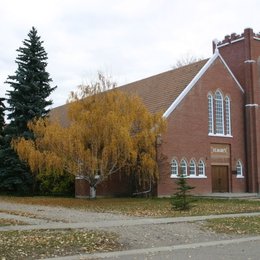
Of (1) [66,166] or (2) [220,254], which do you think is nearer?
(2) [220,254]

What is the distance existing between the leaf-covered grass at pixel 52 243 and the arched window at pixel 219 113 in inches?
992

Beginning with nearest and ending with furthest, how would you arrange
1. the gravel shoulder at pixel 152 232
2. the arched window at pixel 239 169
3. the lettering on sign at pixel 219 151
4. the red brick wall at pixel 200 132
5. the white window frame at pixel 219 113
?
the gravel shoulder at pixel 152 232, the red brick wall at pixel 200 132, the lettering on sign at pixel 219 151, the white window frame at pixel 219 113, the arched window at pixel 239 169

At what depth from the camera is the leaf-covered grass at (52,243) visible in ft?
39.6

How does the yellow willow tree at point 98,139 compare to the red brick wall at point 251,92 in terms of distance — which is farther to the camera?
the red brick wall at point 251,92

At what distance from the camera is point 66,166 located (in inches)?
1203

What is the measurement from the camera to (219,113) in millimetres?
39062

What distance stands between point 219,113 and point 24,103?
47.9 ft

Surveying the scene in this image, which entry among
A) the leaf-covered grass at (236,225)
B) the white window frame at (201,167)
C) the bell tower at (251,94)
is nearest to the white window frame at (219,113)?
the bell tower at (251,94)

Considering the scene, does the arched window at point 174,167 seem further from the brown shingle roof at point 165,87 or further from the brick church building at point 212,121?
the brown shingle roof at point 165,87

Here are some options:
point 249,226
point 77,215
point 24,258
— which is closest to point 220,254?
point 24,258

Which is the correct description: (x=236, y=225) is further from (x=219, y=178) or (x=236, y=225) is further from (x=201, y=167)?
(x=219, y=178)

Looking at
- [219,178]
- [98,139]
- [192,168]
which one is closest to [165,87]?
[192,168]

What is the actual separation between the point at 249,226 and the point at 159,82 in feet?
79.0

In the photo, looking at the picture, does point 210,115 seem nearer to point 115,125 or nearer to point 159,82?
point 159,82
